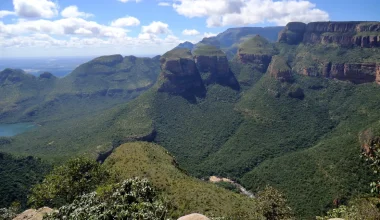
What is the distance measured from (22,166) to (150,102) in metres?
86.7

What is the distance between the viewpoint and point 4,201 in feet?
237

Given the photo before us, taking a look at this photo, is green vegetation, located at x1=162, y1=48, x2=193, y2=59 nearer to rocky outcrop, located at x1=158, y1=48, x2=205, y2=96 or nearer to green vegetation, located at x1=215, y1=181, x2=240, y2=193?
rocky outcrop, located at x1=158, y1=48, x2=205, y2=96

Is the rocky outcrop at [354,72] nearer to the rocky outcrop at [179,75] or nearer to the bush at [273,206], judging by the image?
the rocky outcrop at [179,75]

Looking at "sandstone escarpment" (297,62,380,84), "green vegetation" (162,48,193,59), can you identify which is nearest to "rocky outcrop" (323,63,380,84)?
"sandstone escarpment" (297,62,380,84)

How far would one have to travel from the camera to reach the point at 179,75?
182750mm

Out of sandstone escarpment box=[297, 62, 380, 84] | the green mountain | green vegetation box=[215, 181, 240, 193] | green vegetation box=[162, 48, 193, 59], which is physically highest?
green vegetation box=[162, 48, 193, 59]

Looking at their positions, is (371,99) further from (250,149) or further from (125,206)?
(125,206)

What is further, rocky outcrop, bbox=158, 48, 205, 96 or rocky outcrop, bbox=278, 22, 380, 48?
rocky outcrop, bbox=158, 48, 205, 96

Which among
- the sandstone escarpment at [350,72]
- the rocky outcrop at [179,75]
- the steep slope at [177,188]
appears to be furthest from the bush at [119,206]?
the rocky outcrop at [179,75]

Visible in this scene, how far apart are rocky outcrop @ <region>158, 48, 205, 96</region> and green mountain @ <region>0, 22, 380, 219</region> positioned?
611mm

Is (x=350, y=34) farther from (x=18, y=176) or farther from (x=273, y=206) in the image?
(x=18, y=176)

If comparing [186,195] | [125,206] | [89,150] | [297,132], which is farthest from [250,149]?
[125,206]

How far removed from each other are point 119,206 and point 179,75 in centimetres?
15881

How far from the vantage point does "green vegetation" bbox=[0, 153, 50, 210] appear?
7475 centimetres
